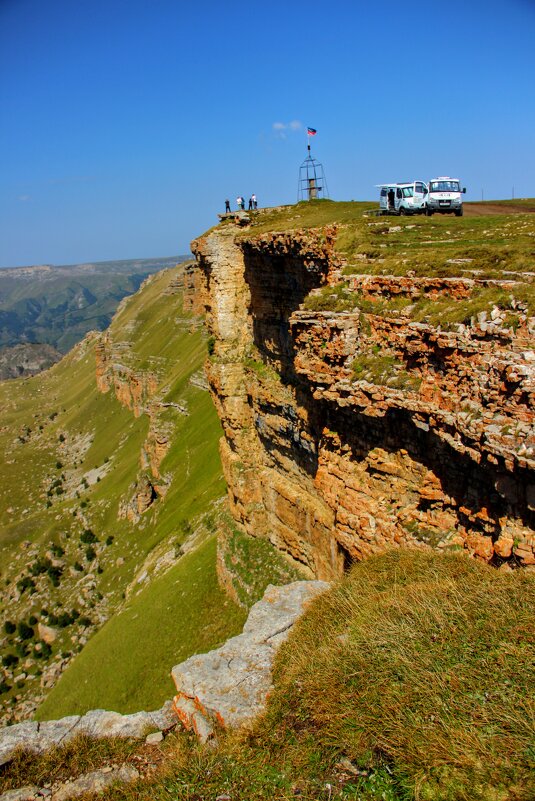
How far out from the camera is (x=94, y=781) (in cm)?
939

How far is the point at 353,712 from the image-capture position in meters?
8.32

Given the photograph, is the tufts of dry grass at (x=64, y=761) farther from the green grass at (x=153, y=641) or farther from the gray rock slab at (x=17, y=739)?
the green grass at (x=153, y=641)

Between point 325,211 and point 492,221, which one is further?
point 325,211

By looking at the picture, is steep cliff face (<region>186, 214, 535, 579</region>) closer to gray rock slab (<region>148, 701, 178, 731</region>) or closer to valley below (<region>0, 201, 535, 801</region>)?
valley below (<region>0, 201, 535, 801</region>)

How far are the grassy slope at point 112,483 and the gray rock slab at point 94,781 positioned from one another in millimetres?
21309

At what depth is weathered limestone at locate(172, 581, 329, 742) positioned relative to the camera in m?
9.92

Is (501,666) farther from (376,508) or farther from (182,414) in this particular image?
(182,414)

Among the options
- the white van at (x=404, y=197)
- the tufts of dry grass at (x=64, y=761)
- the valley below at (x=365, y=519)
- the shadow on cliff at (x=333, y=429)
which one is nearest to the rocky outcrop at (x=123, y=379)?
the valley below at (x=365, y=519)

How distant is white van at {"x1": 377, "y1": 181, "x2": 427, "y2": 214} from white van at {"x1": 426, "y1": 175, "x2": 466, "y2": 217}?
451 mm

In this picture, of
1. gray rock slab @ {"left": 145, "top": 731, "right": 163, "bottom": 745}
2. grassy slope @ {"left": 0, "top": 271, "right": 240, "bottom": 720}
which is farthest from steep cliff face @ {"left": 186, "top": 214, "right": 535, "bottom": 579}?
grassy slope @ {"left": 0, "top": 271, "right": 240, "bottom": 720}

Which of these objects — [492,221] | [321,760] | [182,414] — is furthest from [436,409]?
[182,414]

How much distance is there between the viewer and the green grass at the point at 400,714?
689 centimetres

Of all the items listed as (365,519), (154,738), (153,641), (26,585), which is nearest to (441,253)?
(365,519)

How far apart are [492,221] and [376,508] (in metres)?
15.3
